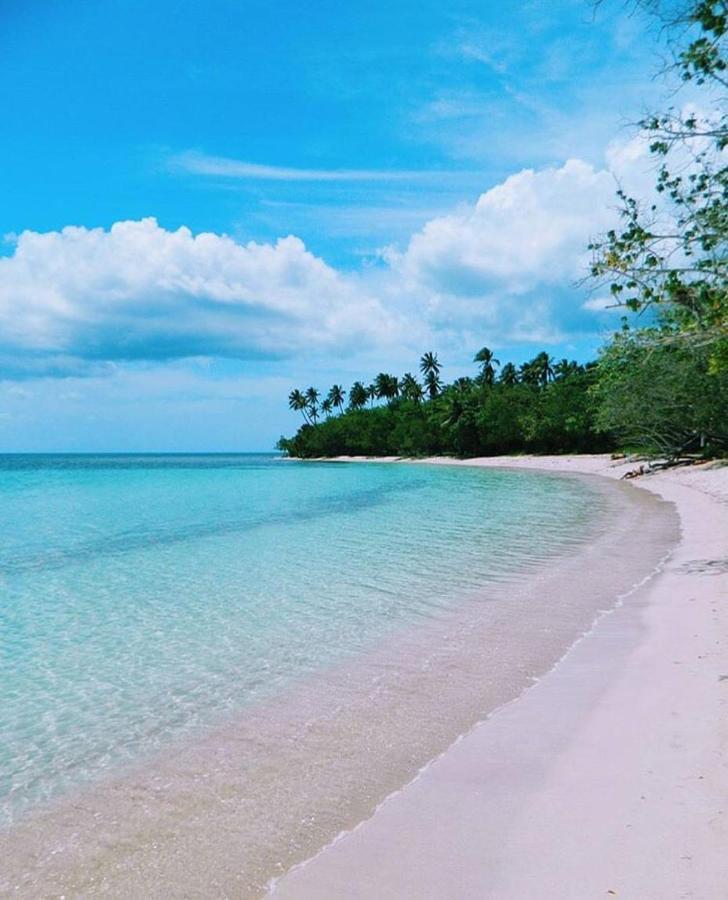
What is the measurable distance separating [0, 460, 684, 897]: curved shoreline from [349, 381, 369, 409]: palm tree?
118824 millimetres

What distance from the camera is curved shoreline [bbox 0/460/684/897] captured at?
12.7 ft

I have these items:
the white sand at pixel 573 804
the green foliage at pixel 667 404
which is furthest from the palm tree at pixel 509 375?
the white sand at pixel 573 804

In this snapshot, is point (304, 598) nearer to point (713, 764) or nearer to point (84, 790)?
point (84, 790)

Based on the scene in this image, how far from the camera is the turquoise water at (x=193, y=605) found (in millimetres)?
6367

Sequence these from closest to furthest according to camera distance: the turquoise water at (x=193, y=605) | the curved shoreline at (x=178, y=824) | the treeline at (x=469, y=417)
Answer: the curved shoreline at (x=178, y=824) < the turquoise water at (x=193, y=605) < the treeline at (x=469, y=417)

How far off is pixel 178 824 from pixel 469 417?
263 feet

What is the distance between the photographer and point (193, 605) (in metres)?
11.2

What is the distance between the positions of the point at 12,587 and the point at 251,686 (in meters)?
8.18

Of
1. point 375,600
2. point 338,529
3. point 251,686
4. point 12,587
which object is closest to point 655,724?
point 251,686

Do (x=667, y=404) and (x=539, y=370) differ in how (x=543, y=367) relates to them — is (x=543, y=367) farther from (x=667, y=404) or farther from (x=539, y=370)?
(x=667, y=404)

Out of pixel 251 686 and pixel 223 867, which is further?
pixel 251 686

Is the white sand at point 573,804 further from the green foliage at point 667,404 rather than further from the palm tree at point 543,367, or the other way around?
the palm tree at point 543,367

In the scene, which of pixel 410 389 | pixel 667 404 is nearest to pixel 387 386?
pixel 410 389

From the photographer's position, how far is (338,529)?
828 inches
